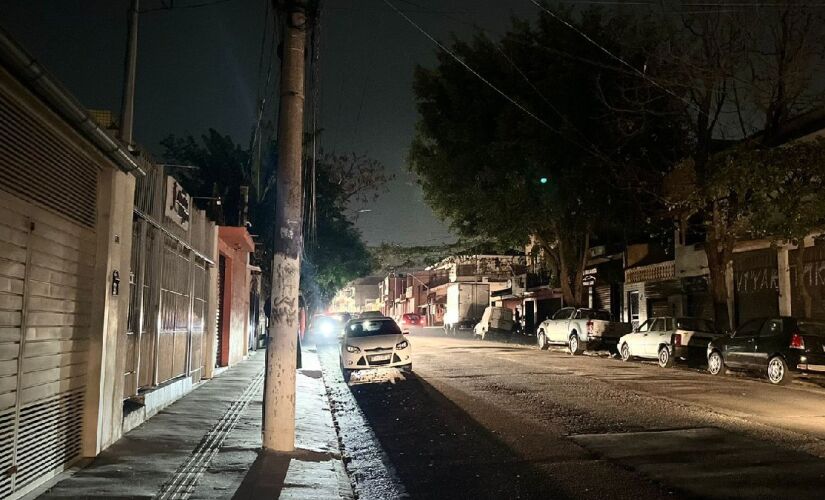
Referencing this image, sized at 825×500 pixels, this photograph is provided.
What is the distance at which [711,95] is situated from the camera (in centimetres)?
2095

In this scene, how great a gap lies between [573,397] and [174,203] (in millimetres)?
7853

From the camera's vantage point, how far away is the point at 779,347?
15797 mm

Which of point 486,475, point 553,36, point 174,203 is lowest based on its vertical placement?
point 486,475

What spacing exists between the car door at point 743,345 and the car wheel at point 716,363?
0.30 metres

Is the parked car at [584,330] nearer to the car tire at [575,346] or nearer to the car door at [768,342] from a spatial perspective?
the car tire at [575,346]

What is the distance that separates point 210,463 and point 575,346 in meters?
20.5

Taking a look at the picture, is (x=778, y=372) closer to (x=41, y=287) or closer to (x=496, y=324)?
(x=41, y=287)

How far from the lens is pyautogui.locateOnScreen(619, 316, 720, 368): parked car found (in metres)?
19.9

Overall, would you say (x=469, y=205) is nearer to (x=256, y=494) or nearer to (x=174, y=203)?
(x=174, y=203)

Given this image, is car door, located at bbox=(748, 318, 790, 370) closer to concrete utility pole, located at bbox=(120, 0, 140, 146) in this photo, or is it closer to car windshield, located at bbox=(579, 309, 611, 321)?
car windshield, located at bbox=(579, 309, 611, 321)

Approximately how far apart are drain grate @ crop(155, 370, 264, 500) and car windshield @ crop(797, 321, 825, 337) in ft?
38.9

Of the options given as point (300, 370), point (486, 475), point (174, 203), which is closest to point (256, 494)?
point (486, 475)

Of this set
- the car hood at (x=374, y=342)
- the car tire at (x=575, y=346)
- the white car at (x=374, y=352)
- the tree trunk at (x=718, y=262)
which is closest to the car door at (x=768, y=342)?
the tree trunk at (x=718, y=262)

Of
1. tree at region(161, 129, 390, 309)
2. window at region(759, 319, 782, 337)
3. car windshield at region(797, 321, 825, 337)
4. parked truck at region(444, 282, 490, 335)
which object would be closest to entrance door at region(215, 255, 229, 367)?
tree at region(161, 129, 390, 309)
